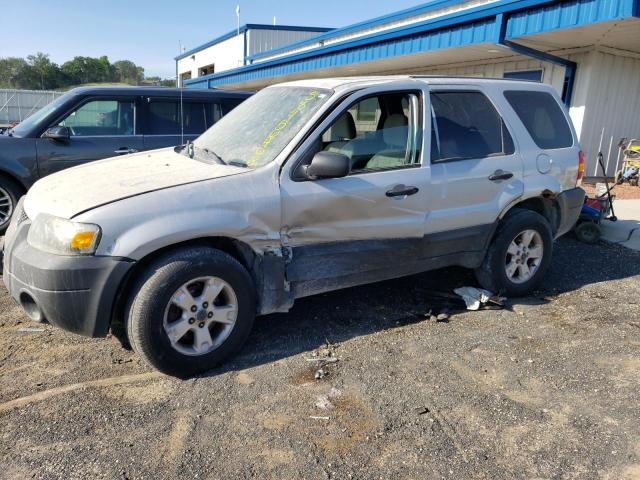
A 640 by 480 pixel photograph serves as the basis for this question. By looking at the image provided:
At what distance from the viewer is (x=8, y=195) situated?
641 cm

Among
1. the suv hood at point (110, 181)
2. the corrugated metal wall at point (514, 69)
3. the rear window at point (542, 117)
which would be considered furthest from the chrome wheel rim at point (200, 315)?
the corrugated metal wall at point (514, 69)

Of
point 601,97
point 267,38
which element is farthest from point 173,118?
point 267,38

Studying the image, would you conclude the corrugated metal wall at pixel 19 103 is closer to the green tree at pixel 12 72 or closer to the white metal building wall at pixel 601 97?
the white metal building wall at pixel 601 97

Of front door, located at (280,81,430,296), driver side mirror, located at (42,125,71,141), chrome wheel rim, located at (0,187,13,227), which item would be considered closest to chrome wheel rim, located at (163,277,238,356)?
front door, located at (280,81,430,296)

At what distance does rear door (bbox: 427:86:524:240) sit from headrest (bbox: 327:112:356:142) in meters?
0.65

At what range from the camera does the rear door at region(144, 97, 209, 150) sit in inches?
Answer: 276

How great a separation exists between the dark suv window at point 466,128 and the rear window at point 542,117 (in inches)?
12.6

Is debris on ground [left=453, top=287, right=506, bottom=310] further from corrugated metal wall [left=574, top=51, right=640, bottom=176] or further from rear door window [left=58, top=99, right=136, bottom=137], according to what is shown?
corrugated metal wall [left=574, top=51, right=640, bottom=176]

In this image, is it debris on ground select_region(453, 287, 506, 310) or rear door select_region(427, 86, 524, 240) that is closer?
rear door select_region(427, 86, 524, 240)

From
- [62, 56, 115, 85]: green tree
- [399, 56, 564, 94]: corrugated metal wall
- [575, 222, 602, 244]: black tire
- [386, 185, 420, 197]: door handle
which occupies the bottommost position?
[575, 222, 602, 244]: black tire

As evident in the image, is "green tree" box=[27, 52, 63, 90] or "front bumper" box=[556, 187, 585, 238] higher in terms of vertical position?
"green tree" box=[27, 52, 63, 90]

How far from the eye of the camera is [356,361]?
12.0 ft

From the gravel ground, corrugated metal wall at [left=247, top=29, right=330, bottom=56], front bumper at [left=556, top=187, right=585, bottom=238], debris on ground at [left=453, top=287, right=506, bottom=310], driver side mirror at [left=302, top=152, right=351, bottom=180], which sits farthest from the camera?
corrugated metal wall at [left=247, top=29, right=330, bottom=56]

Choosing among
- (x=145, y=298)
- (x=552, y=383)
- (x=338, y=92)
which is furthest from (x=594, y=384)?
(x=145, y=298)
